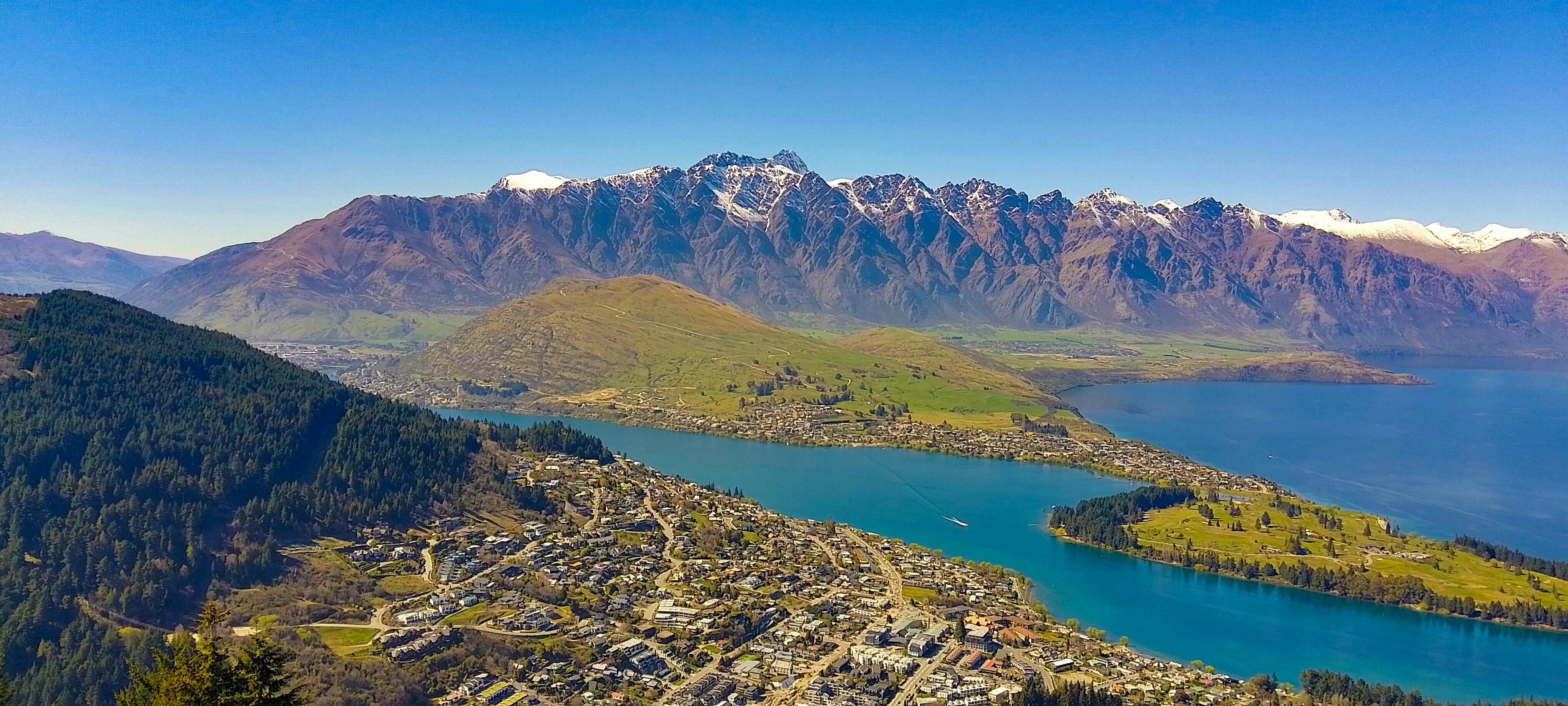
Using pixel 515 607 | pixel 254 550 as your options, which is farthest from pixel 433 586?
pixel 254 550

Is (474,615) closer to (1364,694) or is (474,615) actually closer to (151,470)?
(151,470)

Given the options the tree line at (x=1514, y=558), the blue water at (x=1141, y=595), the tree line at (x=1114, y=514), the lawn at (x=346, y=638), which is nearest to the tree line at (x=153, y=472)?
the lawn at (x=346, y=638)

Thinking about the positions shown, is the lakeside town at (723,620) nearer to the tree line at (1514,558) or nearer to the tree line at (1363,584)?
the tree line at (1363,584)

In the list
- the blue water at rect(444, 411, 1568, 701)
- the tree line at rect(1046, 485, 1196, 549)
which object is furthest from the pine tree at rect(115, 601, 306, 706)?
the tree line at rect(1046, 485, 1196, 549)

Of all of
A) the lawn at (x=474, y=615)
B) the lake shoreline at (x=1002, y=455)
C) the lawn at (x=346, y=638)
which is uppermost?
the lawn at (x=346, y=638)

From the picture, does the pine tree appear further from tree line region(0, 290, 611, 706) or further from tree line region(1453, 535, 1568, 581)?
tree line region(1453, 535, 1568, 581)
